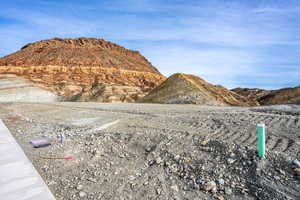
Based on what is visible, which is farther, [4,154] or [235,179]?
[4,154]

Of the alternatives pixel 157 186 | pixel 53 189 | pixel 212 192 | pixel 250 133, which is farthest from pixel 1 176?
pixel 250 133

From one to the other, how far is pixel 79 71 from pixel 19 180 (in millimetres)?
59557

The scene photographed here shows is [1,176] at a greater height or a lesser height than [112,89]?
lesser

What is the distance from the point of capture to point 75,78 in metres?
54.1

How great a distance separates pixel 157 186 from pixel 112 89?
34.0 m

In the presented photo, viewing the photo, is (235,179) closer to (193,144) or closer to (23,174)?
(193,144)

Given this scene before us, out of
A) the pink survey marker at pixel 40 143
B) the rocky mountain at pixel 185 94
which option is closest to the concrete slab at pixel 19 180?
the pink survey marker at pixel 40 143

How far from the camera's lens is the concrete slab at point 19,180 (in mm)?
2629

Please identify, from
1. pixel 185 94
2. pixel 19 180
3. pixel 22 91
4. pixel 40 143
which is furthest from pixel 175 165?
pixel 22 91

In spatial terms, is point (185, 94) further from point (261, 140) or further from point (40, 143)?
point (261, 140)

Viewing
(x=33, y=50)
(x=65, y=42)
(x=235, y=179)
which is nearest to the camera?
(x=235, y=179)

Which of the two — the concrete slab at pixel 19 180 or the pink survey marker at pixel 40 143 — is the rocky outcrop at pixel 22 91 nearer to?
the pink survey marker at pixel 40 143

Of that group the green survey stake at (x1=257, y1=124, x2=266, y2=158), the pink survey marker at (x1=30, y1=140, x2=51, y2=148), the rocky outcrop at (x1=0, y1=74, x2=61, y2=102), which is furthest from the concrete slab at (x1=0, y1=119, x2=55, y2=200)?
the rocky outcrop at (x1=0, y1=74, x2=61, y2=102)

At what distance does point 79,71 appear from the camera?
193 ft
